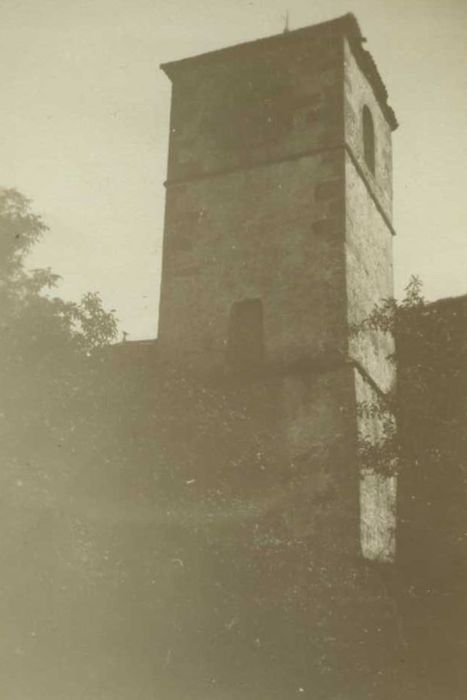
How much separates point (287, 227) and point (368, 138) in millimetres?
3634

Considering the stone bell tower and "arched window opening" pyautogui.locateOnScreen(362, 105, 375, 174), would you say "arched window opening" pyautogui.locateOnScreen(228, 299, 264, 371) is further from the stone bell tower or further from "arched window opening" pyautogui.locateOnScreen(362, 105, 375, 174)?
"arched window opening" pyautogui.locateOnScreen(362, 105, 375, 174)

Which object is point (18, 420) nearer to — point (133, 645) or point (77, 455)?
point (77, 455)

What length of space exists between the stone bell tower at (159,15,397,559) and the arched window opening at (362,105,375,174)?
0.03 meters

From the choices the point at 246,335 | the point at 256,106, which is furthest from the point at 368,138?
the point at 246,335

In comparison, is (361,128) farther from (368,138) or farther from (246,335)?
(246,335)

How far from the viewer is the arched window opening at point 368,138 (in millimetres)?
16219

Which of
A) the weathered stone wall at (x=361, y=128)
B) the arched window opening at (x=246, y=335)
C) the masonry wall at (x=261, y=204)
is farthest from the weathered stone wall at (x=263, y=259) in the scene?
the weathered stone wall at (x=361, y=128)

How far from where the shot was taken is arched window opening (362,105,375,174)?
16.2 meters

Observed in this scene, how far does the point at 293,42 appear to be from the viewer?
1535cm

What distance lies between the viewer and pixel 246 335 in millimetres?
13875

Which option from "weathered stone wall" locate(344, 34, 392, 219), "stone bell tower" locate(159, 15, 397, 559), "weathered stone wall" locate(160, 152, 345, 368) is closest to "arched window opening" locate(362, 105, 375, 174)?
"stone bell tower" locate(159, 15, 397, 559)

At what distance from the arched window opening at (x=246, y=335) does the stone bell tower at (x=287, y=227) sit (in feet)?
0.08

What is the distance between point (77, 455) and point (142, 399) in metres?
1.60

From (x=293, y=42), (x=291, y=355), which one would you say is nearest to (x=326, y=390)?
(x=291, y=355)
